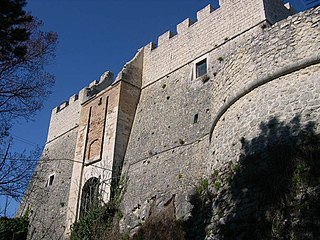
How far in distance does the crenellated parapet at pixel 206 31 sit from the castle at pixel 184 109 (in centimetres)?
4

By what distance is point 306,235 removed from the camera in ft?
19.0

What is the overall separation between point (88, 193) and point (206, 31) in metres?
7.70

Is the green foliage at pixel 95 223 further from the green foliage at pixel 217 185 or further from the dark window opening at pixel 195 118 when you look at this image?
the green foliage at pixel 217 185

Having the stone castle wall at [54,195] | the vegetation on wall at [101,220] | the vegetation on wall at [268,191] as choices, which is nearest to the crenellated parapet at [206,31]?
the vegetation on wall at [101,220]

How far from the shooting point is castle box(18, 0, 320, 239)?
8164 millimetres

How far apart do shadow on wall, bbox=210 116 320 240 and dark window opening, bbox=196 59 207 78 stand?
6.29 m

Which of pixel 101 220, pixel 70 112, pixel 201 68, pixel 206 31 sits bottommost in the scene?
pixel 101 220

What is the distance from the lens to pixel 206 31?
14812 mm

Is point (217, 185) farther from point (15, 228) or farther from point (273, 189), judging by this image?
point (15, 228)

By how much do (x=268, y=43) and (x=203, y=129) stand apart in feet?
13.3

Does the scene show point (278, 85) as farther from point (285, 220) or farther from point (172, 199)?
point (172, 199)

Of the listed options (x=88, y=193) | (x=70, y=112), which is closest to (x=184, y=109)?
(x=88, y=193)

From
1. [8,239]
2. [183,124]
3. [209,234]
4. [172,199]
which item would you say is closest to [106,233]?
[172,199]

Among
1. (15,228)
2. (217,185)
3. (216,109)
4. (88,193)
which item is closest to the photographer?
(217,185)
